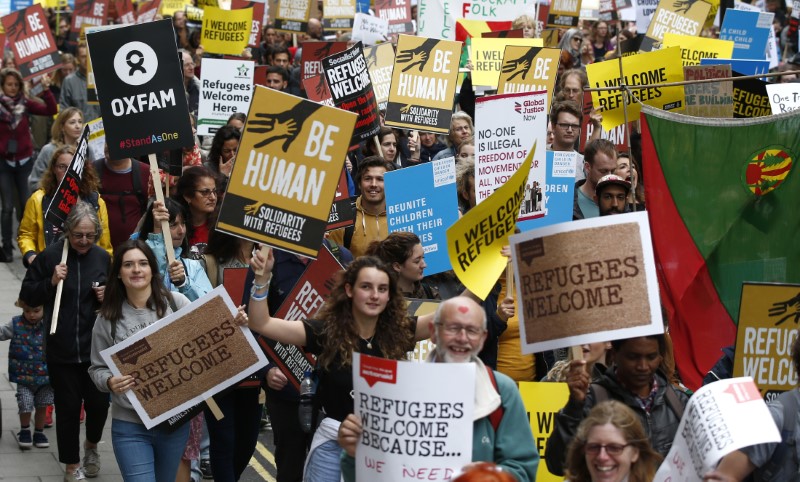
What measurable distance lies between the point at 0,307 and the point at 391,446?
958cm

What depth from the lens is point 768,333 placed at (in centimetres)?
638

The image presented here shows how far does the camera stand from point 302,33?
22281mm

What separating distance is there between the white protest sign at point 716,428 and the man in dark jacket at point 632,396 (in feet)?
1.77

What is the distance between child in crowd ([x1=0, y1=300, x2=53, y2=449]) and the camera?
31.9 feet

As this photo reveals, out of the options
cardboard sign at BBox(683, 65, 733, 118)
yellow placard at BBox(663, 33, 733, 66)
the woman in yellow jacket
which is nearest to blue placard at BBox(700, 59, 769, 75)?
yellow placard at BBox(663, 33, 733, 66)

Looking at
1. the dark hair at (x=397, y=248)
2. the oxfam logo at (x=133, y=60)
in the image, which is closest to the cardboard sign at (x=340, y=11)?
the oxfam logo at (x=133, y=60)

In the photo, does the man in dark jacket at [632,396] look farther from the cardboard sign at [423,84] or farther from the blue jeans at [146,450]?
the cardboard sign at [423,84]

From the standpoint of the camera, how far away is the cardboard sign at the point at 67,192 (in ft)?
31.4

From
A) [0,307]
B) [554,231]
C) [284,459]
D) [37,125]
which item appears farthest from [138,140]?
[37,125]

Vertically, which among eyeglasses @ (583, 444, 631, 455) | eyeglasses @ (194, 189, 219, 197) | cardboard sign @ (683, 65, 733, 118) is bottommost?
eyeglasses @ (194, 189, 219, 197)

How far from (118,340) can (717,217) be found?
3.49 m

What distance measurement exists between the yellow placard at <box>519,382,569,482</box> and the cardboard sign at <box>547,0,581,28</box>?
13.8 meters

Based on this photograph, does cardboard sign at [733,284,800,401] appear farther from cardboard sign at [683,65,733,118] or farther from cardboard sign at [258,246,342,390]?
cardboard sign at [683,65,733,118]

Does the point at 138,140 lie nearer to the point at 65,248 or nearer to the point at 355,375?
the point at 65,248
